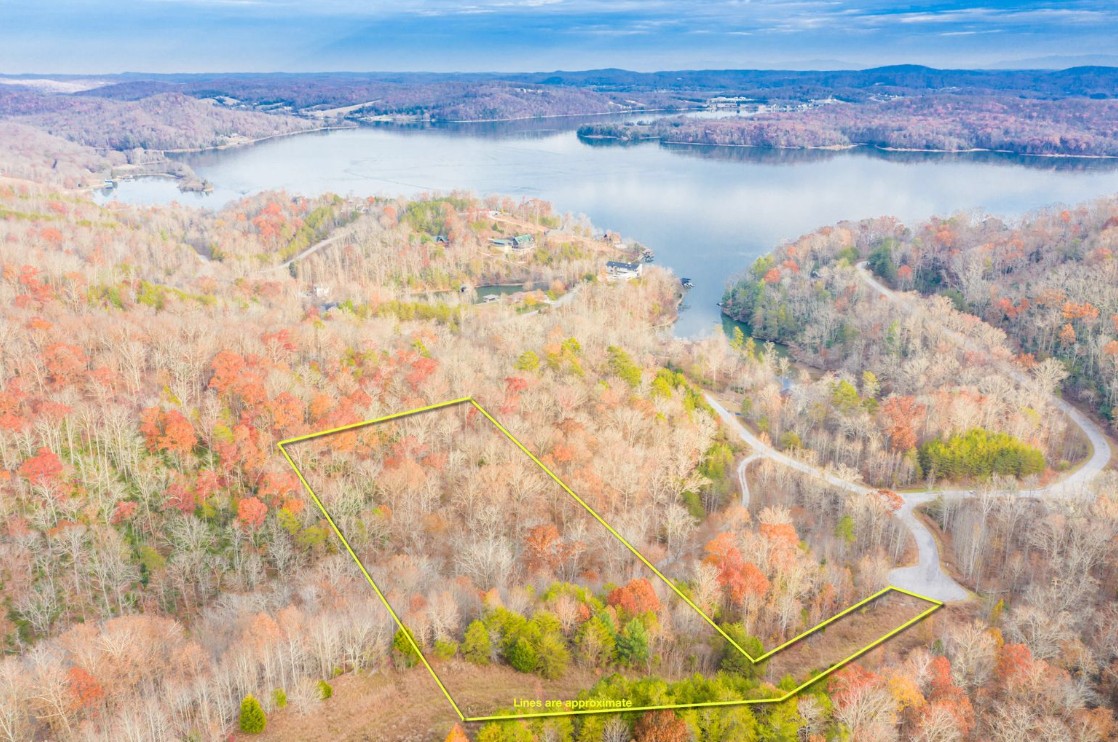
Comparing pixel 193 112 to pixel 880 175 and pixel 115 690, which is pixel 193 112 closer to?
pixel 880 175

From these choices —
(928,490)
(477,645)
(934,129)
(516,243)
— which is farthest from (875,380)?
(934,129)

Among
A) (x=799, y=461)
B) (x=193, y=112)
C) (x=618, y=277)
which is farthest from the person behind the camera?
(x=193, y=112)

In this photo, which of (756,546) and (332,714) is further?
(756,546)

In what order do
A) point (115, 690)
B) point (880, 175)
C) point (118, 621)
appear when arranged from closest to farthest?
point (115, 690) → point (118, 621) → point (880, 175)

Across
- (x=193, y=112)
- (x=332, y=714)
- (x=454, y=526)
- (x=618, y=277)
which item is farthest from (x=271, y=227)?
(x=193, y=112)

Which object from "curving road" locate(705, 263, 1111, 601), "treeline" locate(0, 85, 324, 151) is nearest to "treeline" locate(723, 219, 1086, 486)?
"curving road" locate(705, 263, 1111, 601)

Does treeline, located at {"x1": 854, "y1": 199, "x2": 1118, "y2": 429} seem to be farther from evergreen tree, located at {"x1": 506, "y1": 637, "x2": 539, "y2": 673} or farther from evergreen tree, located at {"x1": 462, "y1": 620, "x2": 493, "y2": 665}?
evergreen tree, located at {"x1": 462, "y1": 620, "x2": 493, "y2": 665}

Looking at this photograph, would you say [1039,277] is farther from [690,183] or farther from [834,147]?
[834,147]
